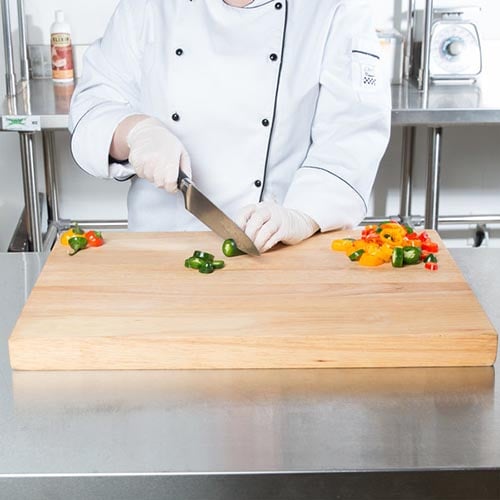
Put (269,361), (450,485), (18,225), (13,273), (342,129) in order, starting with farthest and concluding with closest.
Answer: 1. (18,225)
2. (342,129)
3. (13,273)
4. (269,361)
5. (450,485)

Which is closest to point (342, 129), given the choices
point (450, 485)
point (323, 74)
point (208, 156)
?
point (323, 74)

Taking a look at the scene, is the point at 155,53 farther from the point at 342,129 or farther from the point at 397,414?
the point at 397,414

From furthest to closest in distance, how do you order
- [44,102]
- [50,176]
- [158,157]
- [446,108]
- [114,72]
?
[50,176] < [44,102] < [446,108] < [114,72] < [158,157]

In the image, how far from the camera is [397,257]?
1.23 metres

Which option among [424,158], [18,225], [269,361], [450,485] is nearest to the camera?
[450,485]

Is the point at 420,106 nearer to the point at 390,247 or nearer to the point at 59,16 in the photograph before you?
the point at 59,16

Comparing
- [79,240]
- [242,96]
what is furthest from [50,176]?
[79,240]

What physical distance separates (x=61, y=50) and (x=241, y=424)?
2.13 meters

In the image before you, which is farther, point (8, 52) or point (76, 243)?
point (8, 52)

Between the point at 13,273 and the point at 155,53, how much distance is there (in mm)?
530

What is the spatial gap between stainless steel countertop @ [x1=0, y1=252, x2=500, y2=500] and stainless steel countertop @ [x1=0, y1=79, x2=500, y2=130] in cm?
149

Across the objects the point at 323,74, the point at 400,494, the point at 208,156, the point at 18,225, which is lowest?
the point at 18,225

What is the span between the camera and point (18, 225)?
2764 millimetres

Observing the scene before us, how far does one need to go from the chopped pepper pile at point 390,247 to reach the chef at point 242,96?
0.61ft
